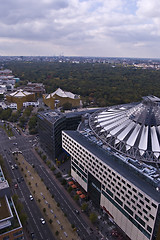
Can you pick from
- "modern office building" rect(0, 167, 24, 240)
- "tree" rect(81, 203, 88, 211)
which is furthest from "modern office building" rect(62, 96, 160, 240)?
"modern office building" rect(0, 167, 24, 240)

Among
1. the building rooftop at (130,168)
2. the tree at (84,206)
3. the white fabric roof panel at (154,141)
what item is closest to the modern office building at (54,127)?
the building rooftop at (130,168)

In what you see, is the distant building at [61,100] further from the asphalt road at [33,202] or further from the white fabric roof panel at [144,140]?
the white fabric roof panel at [144,140]

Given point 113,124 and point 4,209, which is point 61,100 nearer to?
point 113,124

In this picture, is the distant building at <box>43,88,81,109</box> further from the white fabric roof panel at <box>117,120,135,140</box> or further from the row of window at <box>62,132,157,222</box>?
the row of window at <box>62,132,157,222</box>

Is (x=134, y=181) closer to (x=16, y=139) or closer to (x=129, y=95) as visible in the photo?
(x=16, y=139)

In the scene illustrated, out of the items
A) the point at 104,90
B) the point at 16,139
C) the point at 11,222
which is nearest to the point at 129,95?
the point at 104,90


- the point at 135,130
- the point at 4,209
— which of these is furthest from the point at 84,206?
the point at 135,130

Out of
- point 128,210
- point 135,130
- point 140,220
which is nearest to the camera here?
point 140,220

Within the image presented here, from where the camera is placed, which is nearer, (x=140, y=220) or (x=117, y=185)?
(x=140, y=220)
